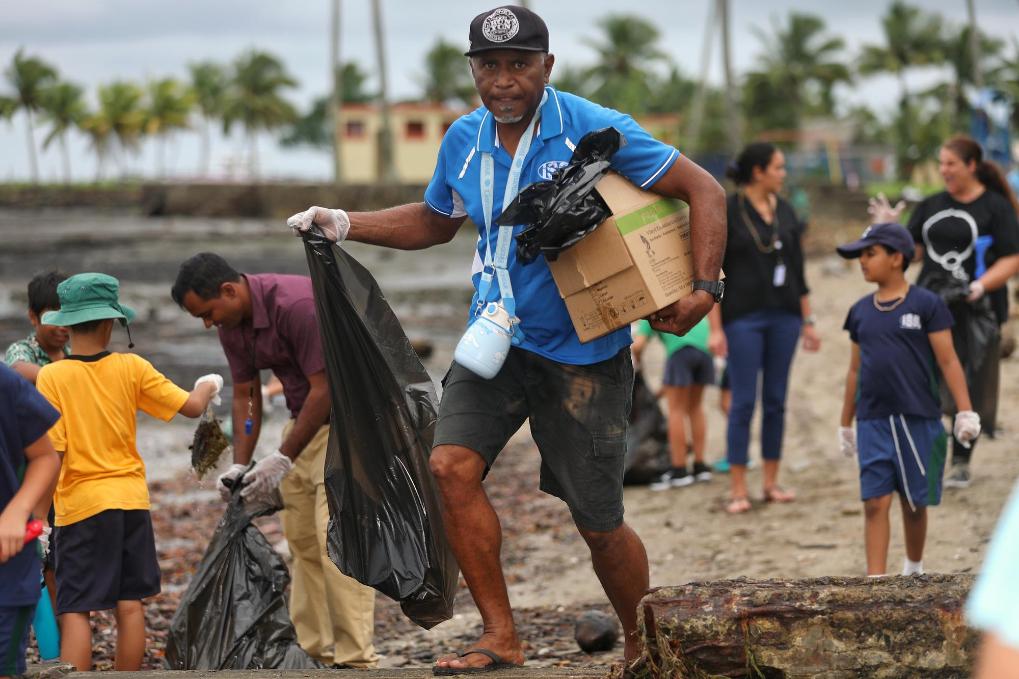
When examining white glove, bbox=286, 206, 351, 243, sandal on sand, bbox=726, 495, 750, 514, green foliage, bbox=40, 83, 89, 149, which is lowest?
sandal on sand, bbox=726, 495, 750, 514

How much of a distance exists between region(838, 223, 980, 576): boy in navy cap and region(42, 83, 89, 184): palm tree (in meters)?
101

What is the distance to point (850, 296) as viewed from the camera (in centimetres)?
1842

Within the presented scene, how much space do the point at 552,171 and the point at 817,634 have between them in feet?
5.20

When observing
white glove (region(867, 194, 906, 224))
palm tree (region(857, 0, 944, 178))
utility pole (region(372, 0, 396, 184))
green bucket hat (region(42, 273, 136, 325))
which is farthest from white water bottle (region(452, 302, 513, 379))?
palm tree (region(857, 0, 944, 178))

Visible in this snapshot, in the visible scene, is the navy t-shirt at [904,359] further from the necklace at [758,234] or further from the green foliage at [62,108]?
the green foliage at [62,108]

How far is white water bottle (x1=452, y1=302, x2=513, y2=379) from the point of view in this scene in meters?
4.11

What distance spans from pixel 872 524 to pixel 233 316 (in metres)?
2.90

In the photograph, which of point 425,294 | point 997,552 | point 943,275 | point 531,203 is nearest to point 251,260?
point 425,294

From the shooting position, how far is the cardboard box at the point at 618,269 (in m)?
4.10

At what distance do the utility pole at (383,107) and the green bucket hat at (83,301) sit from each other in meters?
48.5

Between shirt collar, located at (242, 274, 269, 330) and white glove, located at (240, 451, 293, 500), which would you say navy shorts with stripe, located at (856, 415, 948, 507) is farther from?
shirt collar, located at (242, 274, 269, 330)

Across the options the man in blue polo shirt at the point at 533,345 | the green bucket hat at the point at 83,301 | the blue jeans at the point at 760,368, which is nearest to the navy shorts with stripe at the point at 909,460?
the man in blue polo shirt at the point at 533,345

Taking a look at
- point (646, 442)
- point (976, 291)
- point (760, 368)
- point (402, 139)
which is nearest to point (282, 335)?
point (760, 368)

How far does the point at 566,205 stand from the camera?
3.96m
